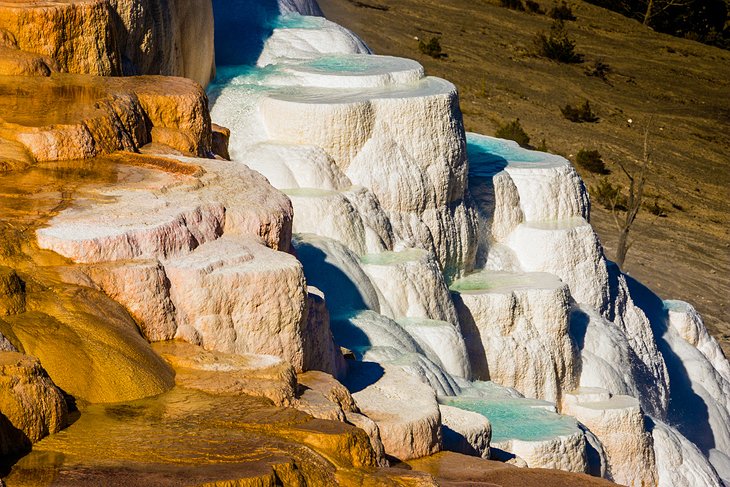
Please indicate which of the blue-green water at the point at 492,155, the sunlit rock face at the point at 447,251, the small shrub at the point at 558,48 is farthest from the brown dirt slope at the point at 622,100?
the sunlit rock face at the point at 447,251

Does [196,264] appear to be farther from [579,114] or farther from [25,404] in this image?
[579,114]

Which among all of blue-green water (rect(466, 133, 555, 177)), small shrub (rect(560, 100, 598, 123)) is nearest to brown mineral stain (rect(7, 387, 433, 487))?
blue-green water (rect(466, 133, 555, 177))

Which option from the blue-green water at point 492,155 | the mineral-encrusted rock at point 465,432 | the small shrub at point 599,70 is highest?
the blue-green water at point 492,155

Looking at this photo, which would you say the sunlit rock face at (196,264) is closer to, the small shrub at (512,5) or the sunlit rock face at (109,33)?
the sunlit rock face at (109,33)

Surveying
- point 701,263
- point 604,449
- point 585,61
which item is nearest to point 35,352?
point 604,449

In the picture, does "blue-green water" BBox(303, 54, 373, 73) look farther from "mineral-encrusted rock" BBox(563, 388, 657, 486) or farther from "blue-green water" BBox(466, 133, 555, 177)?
"mineral-encrusted rock" BBox(563, 388, 657, 486)

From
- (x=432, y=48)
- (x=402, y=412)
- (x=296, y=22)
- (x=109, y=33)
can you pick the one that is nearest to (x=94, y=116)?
(x=109, y=33)

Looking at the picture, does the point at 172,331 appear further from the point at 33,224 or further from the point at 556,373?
the point at 556,373
